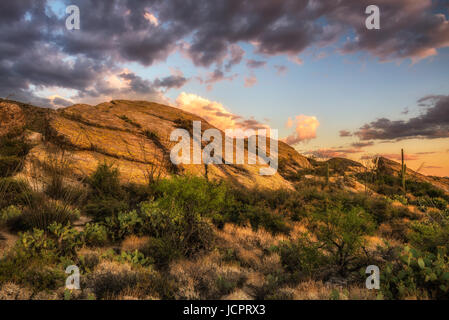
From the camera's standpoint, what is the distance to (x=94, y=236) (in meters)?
7.08

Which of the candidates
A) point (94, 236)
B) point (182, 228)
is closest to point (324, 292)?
point (182, 228)

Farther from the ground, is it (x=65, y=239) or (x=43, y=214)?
(x=43, y=214)

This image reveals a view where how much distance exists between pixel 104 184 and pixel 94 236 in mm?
4000

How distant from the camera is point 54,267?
5.17m

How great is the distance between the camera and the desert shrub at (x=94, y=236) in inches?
272

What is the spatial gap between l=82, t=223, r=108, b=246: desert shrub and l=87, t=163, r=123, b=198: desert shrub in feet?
10.4

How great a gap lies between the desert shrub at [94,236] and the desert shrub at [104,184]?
3158 millimetres

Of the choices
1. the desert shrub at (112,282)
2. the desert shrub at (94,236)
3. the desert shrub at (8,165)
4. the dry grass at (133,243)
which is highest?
the desert shrub at (8,165)

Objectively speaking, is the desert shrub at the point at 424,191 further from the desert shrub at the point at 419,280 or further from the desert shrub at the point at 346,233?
the desert shrub at the point at 419,280

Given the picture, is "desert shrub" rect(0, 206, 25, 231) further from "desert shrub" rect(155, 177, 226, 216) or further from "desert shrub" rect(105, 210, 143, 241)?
"desert shrub" rect(155, 177, 226, 216)

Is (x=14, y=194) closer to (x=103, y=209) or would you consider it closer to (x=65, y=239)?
(x=103, y=209)
